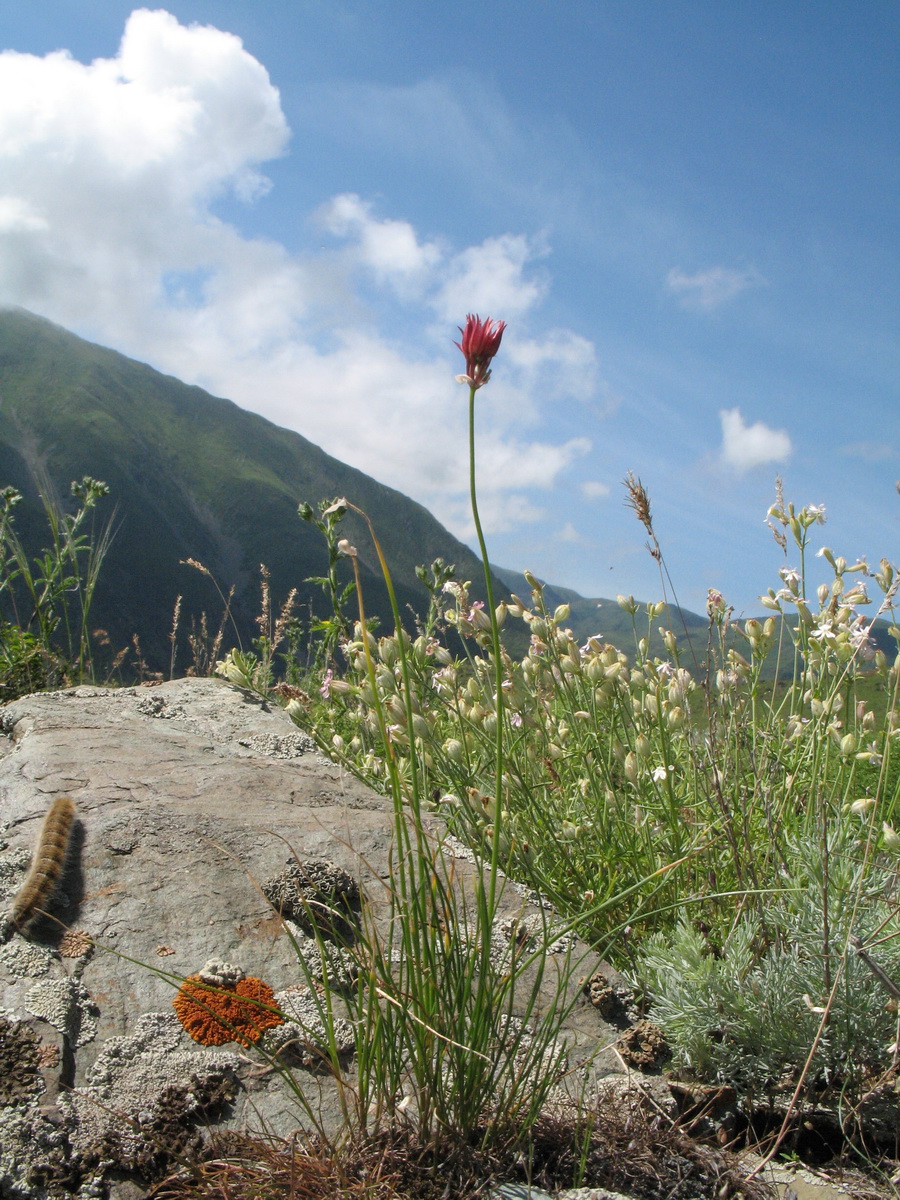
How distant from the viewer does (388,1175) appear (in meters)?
1.53

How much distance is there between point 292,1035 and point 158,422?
21044 centimetres

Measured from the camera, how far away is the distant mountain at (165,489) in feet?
431

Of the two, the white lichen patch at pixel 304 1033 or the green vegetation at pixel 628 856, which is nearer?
the green vegetation at pixel 628 856

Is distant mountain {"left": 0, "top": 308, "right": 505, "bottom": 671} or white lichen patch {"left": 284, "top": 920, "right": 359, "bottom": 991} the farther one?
distant mountain {"left": 0, "top": 308, "right": 505, "bottom": 671}

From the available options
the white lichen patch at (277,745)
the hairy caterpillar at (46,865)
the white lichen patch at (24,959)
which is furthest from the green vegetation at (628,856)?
the hairy caterpillar at (46,865)

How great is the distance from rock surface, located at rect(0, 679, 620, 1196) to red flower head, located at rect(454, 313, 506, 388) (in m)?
0.99

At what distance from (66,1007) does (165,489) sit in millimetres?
185106

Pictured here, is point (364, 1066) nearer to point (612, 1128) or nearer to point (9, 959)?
point (612, 1128)

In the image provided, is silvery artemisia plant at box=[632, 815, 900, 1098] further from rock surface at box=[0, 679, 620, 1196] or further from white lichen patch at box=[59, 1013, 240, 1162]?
white lichen patch at box=[59, 1013, 240, 1162]

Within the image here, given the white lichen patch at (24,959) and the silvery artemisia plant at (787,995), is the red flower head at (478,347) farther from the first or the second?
the white lichen patch at (24,959)

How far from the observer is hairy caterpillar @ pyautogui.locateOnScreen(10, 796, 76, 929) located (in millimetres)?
2139

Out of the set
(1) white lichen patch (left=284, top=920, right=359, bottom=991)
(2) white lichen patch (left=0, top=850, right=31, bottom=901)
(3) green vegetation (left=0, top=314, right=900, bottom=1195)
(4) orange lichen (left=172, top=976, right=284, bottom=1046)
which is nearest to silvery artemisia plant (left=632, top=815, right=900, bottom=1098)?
(3) green vegetation (left=0, top=314, right=900, bottom=1195)

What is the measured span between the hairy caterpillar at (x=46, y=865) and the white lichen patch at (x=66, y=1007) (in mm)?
197

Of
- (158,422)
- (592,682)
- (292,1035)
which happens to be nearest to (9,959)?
(292,1035)
